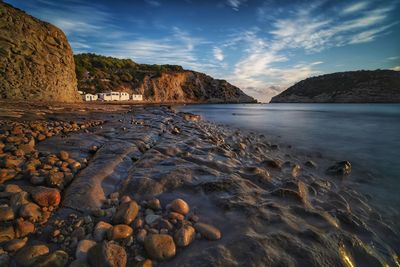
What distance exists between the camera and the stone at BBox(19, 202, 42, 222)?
228cm

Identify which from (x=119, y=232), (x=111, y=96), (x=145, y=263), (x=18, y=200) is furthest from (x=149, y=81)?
(x=145, y=263)

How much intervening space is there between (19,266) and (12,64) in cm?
1998

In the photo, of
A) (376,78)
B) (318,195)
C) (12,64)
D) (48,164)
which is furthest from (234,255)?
(376,78)

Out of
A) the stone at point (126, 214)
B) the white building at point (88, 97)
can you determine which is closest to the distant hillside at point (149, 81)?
the white building at point (88, 97)

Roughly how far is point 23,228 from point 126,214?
103 cm

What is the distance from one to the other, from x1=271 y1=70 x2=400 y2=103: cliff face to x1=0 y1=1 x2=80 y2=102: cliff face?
12639 cm

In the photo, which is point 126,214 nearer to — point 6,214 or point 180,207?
point 180,207

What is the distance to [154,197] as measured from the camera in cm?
315

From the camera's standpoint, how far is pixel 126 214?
A: 8.01 feet

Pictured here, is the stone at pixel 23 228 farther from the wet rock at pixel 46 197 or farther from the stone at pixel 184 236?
the stone at pixel 184 236

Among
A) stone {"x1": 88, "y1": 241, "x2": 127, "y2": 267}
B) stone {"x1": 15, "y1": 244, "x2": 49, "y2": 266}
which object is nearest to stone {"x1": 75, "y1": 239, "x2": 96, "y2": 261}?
stone {"x1": 88, "y1": 241, "x2": 127, "y2": 267}

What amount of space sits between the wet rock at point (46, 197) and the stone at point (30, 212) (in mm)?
133

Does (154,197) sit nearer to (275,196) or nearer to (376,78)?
(275,196)

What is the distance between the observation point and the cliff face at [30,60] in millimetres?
15346
